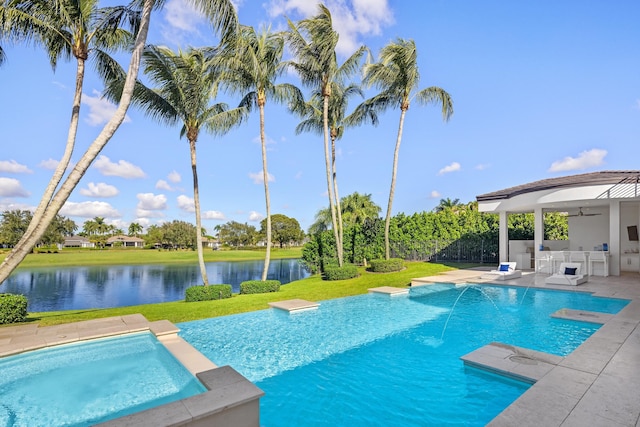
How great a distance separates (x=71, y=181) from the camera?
586 cm

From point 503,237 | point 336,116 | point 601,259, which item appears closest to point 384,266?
point 503,237

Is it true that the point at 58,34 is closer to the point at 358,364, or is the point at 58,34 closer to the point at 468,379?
the point at 358,364

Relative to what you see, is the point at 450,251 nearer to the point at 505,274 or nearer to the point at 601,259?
the point at 505,274

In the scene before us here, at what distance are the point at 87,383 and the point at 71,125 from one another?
7024 millimetres

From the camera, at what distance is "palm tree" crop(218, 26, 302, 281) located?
12930mm

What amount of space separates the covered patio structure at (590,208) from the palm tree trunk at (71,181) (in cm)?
1640

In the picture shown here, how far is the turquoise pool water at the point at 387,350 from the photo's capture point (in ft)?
14.6

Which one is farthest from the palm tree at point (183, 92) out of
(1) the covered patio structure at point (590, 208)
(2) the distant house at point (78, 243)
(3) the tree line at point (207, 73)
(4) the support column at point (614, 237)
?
(2) the distant house at point (78, 243)

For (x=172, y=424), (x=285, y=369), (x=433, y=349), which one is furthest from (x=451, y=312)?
(x=172, y=424)

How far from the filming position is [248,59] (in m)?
13.2

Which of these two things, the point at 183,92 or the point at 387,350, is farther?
the point at 183,92

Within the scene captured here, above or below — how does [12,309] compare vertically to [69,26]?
below

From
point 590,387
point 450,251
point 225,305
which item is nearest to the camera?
point 590,387

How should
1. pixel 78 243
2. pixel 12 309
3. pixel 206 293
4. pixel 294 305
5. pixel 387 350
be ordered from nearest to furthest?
1. pixel 387 350
2. pixel 12 309
3. pixel 294 305
4. pixel 206 293
5. pixel 78 243
